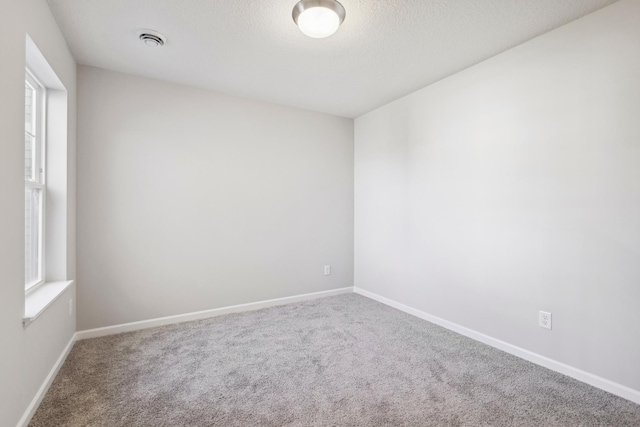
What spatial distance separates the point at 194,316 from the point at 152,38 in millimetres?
2596

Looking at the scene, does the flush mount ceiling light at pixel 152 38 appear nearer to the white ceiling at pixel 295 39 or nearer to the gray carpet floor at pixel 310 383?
the white ceiling at pixel 295 39

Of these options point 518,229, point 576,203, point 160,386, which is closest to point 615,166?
point 576,203

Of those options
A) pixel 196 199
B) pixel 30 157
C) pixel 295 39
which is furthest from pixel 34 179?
pixel 295 39

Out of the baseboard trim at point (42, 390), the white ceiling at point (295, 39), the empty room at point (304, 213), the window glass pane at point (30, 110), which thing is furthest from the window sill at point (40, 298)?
the white ceiling at point (295, 39)

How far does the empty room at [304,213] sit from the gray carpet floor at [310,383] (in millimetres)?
19

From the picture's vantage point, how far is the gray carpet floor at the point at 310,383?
1.77 m

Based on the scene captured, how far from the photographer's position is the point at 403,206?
3.63 metres

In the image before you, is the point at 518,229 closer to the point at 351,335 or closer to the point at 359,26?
the point at 351,335

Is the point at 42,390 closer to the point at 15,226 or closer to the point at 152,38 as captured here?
the point at 15,226

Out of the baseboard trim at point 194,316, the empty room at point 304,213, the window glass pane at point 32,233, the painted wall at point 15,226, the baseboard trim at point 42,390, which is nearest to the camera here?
the painted wall at point 15,226

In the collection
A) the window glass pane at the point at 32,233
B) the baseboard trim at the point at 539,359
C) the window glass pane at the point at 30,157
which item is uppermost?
the window glass pane at the point at 30,157

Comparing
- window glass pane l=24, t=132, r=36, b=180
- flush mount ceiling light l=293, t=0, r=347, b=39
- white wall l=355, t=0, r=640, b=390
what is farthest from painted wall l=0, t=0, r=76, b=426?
white wall l=355, t=0, r=640, b=390

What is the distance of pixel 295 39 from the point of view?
2.39 meters

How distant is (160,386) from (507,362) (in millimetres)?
2514
